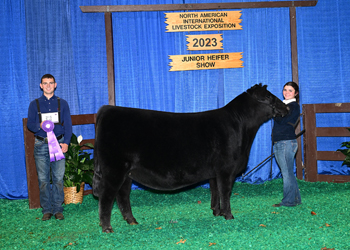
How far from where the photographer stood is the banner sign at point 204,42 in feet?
20.4

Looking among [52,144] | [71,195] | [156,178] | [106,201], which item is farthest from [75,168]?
[156,178]

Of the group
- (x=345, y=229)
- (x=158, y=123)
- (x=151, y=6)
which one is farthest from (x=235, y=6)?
(x=345, y=229)

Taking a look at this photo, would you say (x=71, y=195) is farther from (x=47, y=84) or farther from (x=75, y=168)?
(x=47, y=84)

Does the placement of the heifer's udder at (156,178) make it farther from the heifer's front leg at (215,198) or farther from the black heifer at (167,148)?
the heifer's front leg at (215,198)

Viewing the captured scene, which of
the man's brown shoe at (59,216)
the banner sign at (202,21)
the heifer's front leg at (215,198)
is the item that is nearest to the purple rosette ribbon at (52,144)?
the man's brown shoe at (59,216)

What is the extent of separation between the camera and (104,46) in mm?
6105

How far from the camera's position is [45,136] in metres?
4.44

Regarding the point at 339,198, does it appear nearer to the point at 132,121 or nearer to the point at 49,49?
the point at 132,121

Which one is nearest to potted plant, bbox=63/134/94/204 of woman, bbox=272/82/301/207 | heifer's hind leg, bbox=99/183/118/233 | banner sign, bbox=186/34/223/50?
heifer's hind leg, bbox=99/183/118/233

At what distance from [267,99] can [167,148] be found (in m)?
1.60

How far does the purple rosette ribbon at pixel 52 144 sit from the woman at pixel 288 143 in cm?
317

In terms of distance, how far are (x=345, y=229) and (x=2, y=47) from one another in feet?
20.6

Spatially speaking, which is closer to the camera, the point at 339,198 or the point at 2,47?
the point at 339,198

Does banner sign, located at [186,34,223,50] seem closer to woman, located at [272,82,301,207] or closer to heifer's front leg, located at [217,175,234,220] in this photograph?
woman, located at [272,82,301,207]
